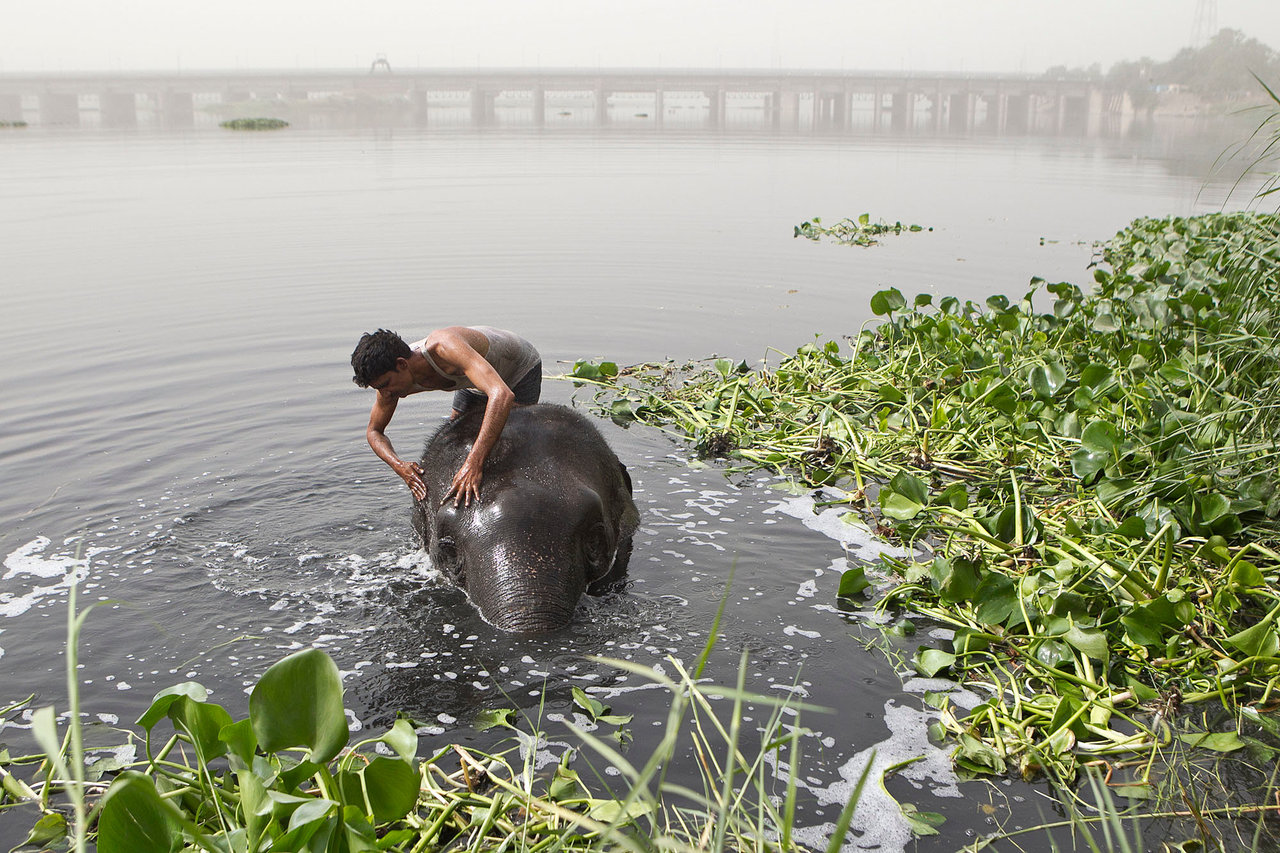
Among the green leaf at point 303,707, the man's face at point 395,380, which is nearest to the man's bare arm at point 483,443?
the man's face at point 395,380

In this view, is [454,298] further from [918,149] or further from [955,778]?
[918,149]

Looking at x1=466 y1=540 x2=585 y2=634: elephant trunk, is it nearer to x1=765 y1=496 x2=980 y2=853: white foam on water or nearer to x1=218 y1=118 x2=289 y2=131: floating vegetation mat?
x1=765 y1=496 x2=980 y2=853: white foam on water

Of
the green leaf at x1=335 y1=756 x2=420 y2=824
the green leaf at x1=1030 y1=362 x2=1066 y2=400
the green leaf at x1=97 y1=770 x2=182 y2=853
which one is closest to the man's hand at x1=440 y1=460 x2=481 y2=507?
the green leaf at x1=335 y1=756 x2=420 y2=824

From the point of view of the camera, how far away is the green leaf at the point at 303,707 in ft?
10.1

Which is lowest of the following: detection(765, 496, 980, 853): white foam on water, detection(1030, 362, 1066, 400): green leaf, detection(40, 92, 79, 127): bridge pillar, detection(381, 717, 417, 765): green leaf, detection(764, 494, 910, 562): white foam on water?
detection(765, 496, 980, 853): white foam on water

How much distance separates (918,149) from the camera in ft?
168

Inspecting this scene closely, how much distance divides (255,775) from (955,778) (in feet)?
9.11

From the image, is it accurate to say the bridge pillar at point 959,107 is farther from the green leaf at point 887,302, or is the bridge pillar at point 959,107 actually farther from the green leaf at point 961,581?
the green leaf at point 961,581

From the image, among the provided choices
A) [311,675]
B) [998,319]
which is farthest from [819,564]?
[998,319]

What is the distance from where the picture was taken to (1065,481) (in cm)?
674

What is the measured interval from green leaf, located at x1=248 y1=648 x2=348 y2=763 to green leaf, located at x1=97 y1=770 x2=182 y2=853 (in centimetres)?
35

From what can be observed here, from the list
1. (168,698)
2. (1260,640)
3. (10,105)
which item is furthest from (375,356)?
(10,105)

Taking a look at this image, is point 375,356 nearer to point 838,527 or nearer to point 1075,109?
point 838,527

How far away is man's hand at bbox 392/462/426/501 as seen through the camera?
6.16 m
